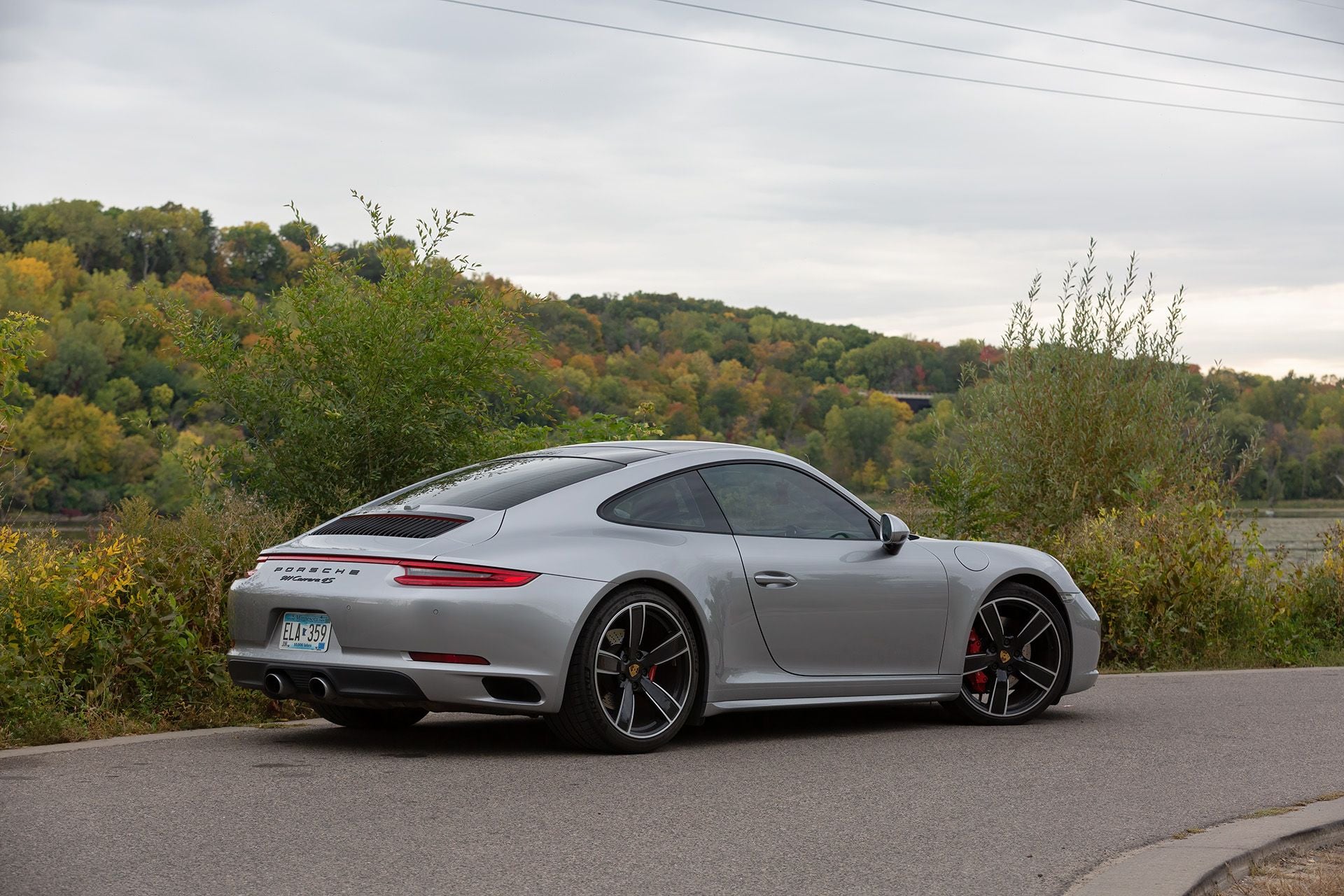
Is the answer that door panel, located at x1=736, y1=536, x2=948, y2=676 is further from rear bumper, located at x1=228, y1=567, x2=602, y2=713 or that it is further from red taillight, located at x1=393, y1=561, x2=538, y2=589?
red taillight, located at x1=393, y1=561, x2=538, y2=589

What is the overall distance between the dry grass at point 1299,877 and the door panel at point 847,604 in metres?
2.61

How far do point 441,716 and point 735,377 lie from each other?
32.8 meters

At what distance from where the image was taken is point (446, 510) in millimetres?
7004

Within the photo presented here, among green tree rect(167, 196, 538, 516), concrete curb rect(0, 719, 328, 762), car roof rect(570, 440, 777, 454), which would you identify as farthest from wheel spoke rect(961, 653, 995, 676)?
green tree rect(167, 196, 538, 516)

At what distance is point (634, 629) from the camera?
6828 millimetres

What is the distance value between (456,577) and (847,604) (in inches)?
84.1

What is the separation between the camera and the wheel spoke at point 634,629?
22.4 feet

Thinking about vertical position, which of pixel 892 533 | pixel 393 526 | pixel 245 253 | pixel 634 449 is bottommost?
pixel 393 526

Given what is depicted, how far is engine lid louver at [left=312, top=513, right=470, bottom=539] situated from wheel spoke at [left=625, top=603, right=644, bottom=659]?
0.83m

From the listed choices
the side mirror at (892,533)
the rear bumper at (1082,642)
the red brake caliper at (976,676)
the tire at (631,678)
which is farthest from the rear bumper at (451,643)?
the rear bumper at (1082,642)

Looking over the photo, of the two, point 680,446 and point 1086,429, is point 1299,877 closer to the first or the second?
point 680,446

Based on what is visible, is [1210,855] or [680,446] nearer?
[1210,855]

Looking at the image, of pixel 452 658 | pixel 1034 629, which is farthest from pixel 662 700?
pixel 1034 629

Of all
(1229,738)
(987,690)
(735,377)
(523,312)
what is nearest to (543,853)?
(987,690)
